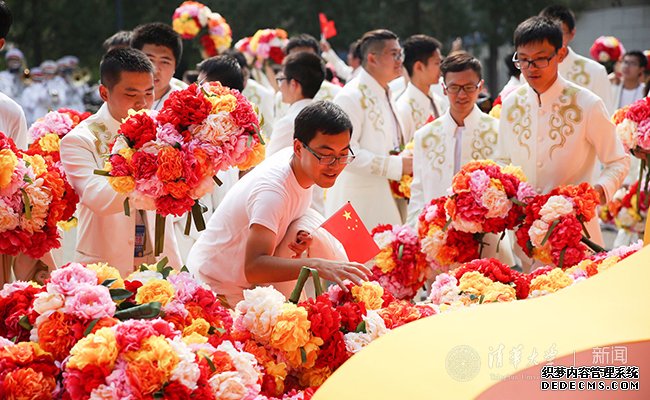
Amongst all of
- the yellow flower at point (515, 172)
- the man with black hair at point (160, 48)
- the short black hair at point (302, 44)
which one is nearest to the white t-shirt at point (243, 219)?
the yellow flower at point (515, 172)

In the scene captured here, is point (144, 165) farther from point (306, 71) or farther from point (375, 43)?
point (375, 43)

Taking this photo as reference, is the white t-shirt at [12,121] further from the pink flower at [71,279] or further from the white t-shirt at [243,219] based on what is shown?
the pink flower at [71,279]

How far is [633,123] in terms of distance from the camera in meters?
5.40

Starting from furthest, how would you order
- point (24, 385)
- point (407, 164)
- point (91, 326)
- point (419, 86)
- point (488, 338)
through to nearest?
point (419, 86) → point (407, 164) → point (91, 326) → point (24, 385) → point (488, 338)

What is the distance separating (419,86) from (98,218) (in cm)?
370

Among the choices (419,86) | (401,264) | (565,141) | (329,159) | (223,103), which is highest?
(223,103)

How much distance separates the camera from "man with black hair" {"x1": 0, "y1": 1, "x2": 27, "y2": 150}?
5.04 m

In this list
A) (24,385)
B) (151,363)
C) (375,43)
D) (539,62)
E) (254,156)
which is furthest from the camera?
(375,43)

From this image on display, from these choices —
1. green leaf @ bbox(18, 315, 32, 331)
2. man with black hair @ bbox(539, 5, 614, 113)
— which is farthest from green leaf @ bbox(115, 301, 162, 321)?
man with black hair @ bbox(539, 5, 614, 113)

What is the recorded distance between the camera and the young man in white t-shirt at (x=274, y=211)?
12.4 feet

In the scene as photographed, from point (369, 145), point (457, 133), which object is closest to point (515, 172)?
point (457, 133)

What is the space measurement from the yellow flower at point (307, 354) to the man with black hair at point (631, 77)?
29.1 ft

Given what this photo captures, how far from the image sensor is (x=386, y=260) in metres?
5.21

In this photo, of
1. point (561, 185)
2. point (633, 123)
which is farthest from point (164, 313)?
point (633, 123)
